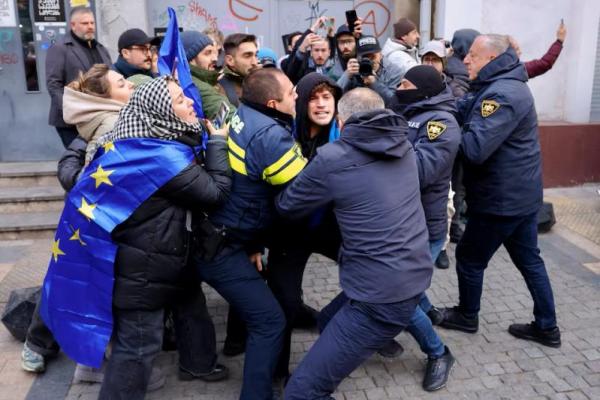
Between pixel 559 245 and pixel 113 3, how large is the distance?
5330 millimetres

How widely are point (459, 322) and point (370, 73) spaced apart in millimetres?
2102

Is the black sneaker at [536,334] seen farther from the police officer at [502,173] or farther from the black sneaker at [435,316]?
the black sneaker at [435,316]

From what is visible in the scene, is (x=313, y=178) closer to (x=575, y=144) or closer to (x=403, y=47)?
(x=403, y=47)

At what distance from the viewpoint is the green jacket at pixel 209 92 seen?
3855 millimetres

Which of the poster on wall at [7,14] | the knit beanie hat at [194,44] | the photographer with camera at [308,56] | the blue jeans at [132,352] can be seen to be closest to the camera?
the blue jeans at [132,352]

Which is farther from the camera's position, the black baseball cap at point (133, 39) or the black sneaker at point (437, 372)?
the black baseball cap at point (133, 39)

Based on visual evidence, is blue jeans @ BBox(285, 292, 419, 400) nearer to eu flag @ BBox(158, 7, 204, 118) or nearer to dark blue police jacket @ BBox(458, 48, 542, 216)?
dark blue police jacket @ BBox(458, 48, 542, 216)

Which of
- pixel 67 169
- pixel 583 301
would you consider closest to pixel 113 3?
pixel 67 169

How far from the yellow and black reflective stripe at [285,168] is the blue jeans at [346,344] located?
68 centimetres

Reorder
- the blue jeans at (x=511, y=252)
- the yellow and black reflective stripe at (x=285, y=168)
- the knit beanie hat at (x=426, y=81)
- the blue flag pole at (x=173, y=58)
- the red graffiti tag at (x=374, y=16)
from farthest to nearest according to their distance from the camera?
the red graffiti tag at (x=374, y=16) < the blue jeans at (x=511, y=252) < the knit beanie hat at (x=426, y=81) < the blue flag pole at (x=173, y=58) < the yellow and black reflective stripe at (x=285, y=168)

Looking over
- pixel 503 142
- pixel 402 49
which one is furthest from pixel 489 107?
pixel 402 49

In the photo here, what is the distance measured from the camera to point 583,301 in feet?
15.2

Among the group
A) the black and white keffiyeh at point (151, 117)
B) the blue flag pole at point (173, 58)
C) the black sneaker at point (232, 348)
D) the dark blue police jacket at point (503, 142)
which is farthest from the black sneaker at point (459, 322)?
the black and white keffiyeh at point (151, 117)

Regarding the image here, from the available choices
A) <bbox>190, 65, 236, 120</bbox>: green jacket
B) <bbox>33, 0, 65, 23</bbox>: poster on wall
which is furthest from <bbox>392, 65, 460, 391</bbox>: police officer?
<bbox>33, 0, 65, 23</bbox>: poster on wall
